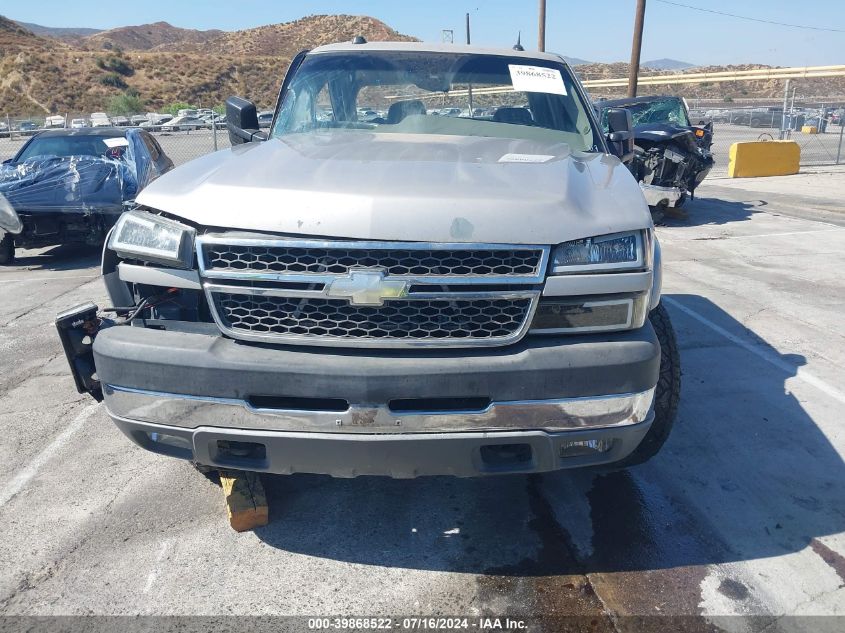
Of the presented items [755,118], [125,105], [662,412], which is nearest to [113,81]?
[125,105]

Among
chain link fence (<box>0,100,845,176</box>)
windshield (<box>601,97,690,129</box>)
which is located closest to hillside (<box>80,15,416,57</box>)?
chain link fence (<box>0,100,845,176</box>)

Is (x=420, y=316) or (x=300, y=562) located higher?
(x=420, y=316)

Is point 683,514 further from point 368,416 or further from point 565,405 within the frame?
point 368,416

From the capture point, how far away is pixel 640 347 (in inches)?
90.5

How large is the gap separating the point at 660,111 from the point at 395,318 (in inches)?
463

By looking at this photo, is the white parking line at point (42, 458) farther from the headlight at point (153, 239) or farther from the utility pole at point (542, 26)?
the utility pole at point (542, 26)

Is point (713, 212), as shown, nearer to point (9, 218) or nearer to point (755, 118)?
point (9, 218)

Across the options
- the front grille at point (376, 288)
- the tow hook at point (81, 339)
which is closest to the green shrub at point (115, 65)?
the tow hook at point (81, 339)

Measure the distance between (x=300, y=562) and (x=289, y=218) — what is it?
4.60ft

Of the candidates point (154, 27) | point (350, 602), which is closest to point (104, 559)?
point (350, 602)

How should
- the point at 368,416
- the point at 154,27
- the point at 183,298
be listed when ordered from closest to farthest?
the point at 368,416 < the point at 183,298 < the point at 154,27

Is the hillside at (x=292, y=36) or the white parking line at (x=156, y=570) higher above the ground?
the hillside at (x=292, y=36)

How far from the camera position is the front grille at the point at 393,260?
2234 millimetres

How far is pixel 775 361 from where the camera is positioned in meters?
4.74
